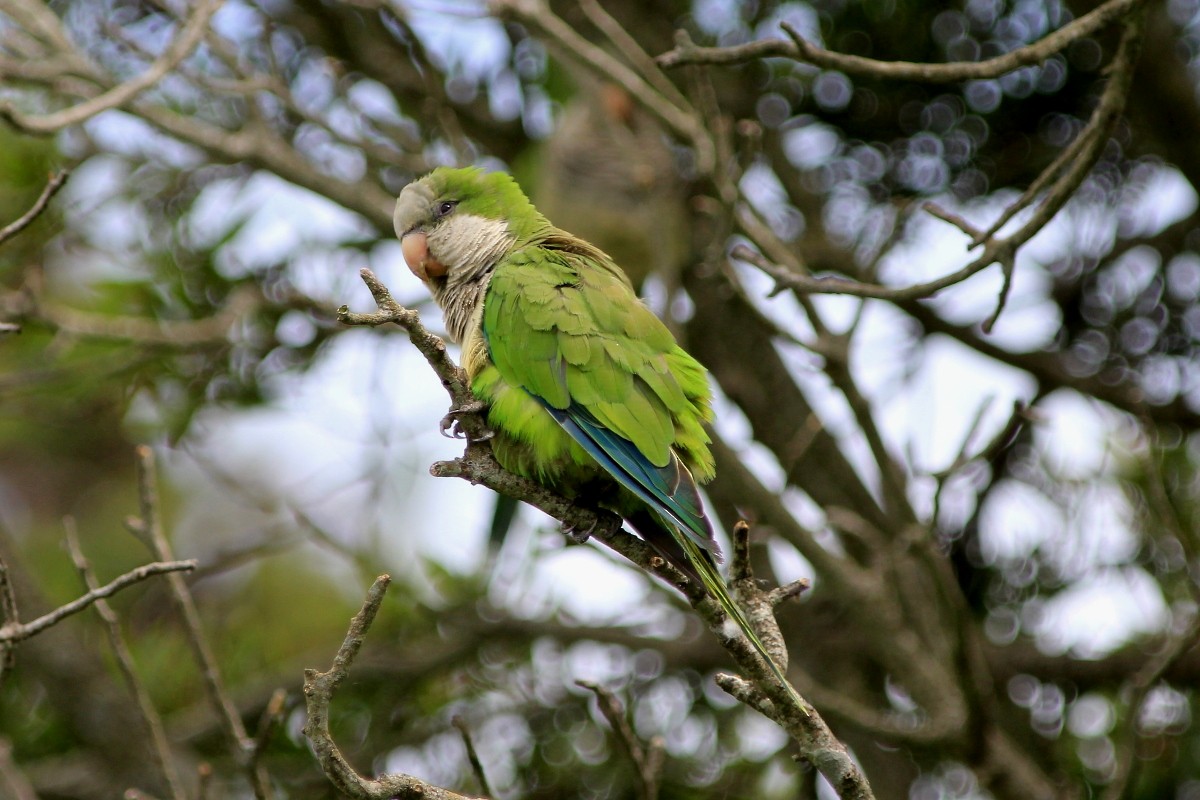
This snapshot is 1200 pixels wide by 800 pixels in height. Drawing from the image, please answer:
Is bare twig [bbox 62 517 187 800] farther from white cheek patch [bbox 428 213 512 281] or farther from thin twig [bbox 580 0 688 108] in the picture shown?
thin twig [bbox 580 0 688 108]

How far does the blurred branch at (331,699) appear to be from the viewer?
74.6 inches

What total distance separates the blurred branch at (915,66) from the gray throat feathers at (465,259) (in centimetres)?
84

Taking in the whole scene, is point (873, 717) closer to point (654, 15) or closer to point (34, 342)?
point (654, 15)

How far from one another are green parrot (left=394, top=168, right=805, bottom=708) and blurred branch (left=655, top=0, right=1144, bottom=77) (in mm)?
665

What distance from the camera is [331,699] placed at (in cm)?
194

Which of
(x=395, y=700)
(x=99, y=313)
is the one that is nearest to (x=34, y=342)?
(x=99, y=313)

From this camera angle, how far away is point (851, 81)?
15.2 ft

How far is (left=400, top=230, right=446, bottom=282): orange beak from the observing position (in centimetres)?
342

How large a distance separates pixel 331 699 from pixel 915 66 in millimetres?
1963

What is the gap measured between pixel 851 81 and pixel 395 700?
322 cm

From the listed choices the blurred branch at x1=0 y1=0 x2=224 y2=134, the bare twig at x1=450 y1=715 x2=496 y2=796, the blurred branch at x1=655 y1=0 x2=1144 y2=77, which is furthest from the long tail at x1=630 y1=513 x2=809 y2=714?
the blurred branch at x1=0 y1=0 x2=224 y2=134

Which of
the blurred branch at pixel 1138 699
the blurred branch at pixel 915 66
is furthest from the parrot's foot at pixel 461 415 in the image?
the blurred branch at pixel 1138 699

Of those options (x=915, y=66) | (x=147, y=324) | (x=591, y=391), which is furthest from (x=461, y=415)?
(x=147, y=324)

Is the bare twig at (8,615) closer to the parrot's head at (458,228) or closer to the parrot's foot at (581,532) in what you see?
the parrot's foot at (581,532)
